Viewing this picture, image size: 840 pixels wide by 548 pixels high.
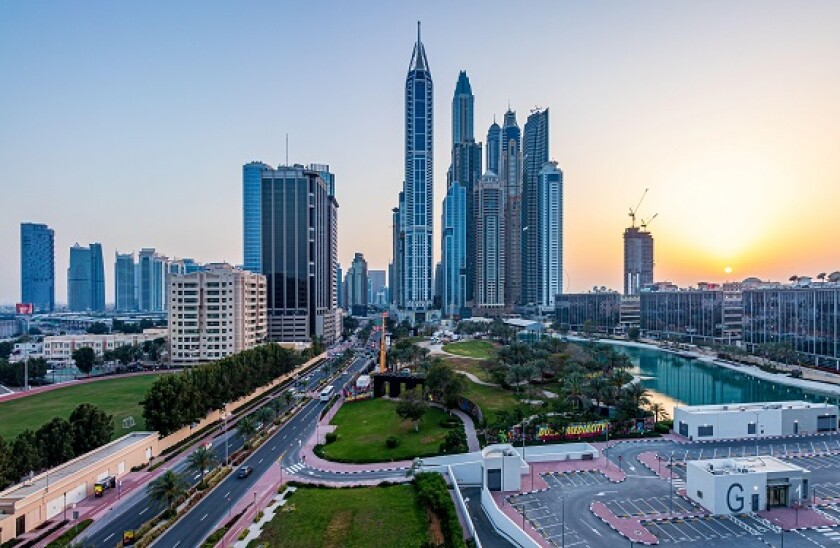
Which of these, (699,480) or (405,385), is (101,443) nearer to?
(405,385)

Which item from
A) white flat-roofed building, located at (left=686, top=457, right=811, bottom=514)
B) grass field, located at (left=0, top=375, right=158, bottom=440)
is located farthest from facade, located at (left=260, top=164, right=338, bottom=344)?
white flat-roofed building, located at (left=686, top=457, right=811, bottom=514)

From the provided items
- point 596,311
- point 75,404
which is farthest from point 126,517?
point 596,311

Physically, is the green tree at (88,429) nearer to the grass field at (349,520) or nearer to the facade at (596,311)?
the grass field at (349,520)

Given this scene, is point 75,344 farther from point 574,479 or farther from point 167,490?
point 574,479

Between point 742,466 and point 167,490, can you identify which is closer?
point 167,490

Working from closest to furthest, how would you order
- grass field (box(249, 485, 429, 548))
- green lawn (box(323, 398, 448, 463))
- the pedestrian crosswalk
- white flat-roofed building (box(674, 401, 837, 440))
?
grass field (box(249, 485, 429, 548)), the pedestrian crosswalk, green lawn (box(323, 398, 448, 463)), white flat-roofed building (box(674, 401, 837, 440))

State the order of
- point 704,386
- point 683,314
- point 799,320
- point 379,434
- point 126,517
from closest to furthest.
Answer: point 126,517 < point 379,434 < point 704,386 < point 799,320 < point 683,314

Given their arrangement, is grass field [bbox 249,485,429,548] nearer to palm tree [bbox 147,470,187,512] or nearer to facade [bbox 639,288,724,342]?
palm tree [bbox 147,470,187,512]
